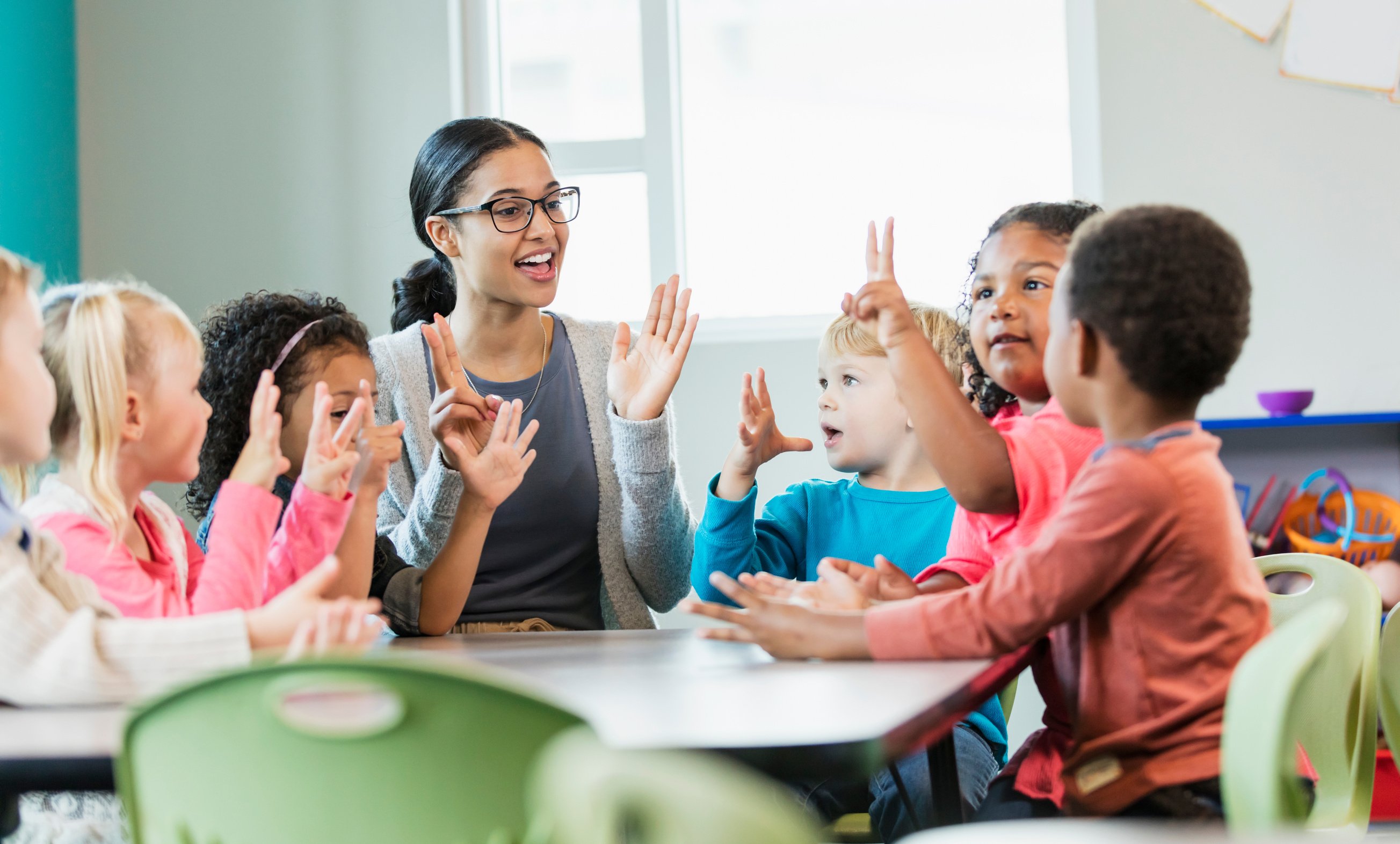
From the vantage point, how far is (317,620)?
1.05 meters

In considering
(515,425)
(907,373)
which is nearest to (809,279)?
(515,425)

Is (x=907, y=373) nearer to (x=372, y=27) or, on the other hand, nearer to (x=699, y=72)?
(x=699, y=72)

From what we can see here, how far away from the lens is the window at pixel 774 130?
3.46 metres

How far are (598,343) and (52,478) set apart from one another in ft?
3.32

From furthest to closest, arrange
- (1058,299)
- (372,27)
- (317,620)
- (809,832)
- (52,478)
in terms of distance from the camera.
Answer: (372,27) < (52,478) < (1058,299) < (317,620) < (809,832)

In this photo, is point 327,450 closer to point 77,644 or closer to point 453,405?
point 453,405

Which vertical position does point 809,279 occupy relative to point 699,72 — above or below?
below

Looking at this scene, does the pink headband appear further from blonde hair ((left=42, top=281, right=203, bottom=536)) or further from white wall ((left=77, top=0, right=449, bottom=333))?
white wall ((left=77, top=0, right=449, bottom=333))

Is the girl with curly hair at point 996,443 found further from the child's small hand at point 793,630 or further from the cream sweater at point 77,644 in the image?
the cream sweater at point 77,644

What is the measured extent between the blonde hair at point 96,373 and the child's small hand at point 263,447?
0.13 meters

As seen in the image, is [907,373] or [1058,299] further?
[907,373]

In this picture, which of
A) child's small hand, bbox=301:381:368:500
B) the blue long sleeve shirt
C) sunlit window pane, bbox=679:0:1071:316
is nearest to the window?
sunlit window pane, bbox=679:0:1071:316

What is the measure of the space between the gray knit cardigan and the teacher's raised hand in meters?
0.03

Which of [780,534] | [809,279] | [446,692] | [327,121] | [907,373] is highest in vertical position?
[327,121]
